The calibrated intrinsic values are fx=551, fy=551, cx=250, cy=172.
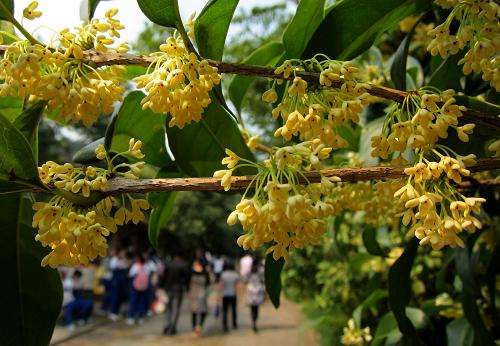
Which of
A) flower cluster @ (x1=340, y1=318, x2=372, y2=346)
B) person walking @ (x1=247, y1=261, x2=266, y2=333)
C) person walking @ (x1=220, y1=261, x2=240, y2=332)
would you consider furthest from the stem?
person walking @ (x1=247, y1=261, x2=266, y2=333)

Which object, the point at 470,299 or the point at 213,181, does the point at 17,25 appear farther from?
the point at 470,299

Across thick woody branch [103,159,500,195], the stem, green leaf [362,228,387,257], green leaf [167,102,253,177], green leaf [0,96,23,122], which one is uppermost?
the stem

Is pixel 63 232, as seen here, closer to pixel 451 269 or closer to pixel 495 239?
pixel 495 239

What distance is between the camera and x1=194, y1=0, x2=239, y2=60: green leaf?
95 cm

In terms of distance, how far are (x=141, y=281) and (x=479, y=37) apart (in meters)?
8.56

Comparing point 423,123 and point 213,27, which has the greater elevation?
point 213,27

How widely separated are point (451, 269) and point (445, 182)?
173cm

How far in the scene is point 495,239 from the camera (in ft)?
6.06

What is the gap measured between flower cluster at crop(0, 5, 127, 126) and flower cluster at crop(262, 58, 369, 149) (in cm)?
27

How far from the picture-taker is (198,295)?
8.34 metres

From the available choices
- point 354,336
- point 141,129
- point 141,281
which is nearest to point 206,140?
point 141,129

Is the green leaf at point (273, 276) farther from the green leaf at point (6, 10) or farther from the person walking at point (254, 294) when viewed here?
the person walking at point (254, 294)

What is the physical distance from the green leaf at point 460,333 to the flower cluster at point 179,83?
1325 millimetres

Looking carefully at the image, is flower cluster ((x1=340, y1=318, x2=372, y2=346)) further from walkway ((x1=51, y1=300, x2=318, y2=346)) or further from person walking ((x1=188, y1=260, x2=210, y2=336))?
person walking ((x1=188, y1=260, x2=210, y2=336))
